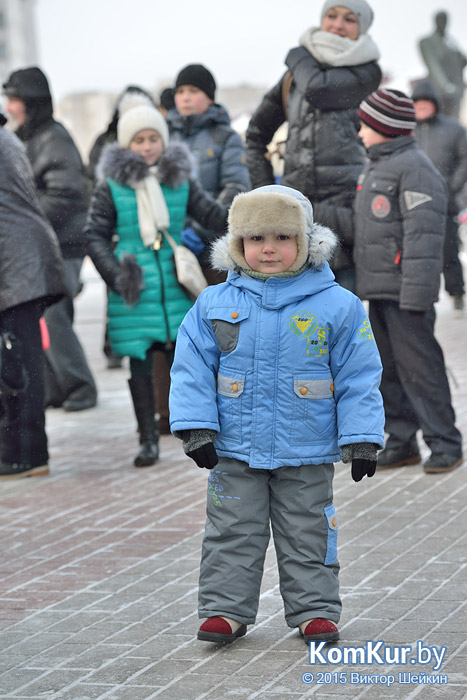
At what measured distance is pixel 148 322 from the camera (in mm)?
7383

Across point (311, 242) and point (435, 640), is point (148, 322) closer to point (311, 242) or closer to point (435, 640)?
point (311, 242)

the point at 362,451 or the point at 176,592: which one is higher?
the point at 362,451

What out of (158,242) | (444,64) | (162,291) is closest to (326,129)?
(158,242)

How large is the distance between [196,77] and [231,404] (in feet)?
14.7

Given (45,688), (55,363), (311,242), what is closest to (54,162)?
(55,363)

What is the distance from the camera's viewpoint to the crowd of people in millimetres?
4297

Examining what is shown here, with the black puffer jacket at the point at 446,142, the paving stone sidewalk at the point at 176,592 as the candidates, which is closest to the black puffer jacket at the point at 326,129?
the paving stone sidewalk at the point at 176,592

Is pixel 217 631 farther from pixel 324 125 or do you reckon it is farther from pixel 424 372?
pixel 324 125

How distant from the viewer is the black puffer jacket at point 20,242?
7047mm

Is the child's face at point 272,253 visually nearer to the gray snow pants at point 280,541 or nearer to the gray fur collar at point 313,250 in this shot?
the gray fur collar at point 313,250

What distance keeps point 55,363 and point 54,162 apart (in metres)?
1.57

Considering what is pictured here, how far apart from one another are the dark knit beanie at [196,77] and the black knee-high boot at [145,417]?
2.03m

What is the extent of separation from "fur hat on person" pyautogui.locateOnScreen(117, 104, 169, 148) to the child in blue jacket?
127 inches

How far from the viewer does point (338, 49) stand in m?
7.26
